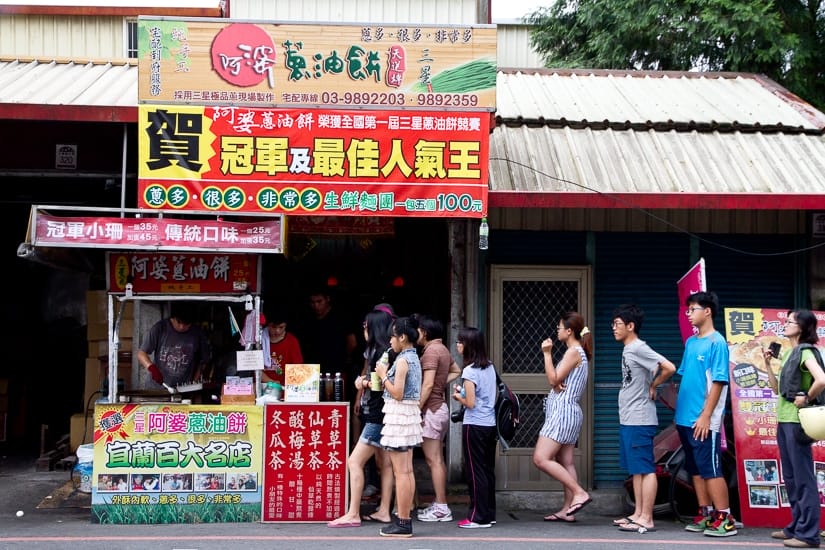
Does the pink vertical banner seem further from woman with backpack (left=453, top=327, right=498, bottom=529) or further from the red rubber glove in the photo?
the red rubber glove

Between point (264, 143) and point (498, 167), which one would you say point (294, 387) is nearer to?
point (264, 143)

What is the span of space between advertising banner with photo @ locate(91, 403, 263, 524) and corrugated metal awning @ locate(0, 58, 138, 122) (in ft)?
8.88

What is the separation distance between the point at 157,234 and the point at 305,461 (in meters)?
2.37

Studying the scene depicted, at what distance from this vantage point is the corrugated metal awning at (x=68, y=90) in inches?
338

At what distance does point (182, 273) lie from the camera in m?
8.44

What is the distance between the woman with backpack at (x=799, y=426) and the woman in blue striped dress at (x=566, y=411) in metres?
1.71

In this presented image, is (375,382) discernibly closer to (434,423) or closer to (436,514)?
(434,423)

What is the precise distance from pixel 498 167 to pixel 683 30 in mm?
7887

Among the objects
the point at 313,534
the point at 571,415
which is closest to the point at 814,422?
the point at 571,415

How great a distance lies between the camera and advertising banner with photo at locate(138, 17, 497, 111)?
841cm

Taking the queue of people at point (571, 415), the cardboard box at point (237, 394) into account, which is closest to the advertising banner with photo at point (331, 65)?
the queue of people at point (571, 415)

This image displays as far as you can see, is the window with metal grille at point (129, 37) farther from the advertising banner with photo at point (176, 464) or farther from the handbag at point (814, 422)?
the handbag at point (814, 422)

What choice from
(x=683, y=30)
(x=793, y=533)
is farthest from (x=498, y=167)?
(x=683, y=30)

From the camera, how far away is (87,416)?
10469 millimetres
